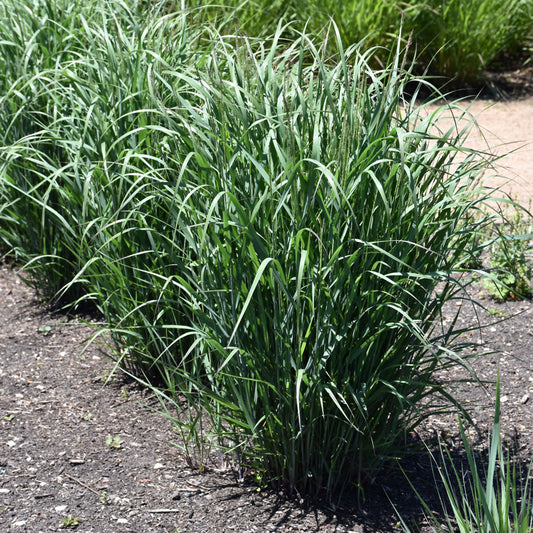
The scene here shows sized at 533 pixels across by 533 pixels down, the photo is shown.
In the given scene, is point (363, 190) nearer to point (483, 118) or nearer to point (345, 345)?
point (345, 345)

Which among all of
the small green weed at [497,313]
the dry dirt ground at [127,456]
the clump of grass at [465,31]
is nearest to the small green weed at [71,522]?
the dry dirt ground at [127,456]

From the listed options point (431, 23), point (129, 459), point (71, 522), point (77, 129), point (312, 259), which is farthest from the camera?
point (431, 23)

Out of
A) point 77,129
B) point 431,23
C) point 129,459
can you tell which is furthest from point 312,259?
point 431,23

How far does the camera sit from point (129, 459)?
268 centimetres

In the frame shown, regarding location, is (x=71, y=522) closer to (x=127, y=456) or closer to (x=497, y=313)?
(x=127, y=456)

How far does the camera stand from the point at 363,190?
7.05ft

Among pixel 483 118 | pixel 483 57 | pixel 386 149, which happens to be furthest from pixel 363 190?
pixel 483 57

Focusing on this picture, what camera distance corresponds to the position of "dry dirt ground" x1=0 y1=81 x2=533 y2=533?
2385 mm

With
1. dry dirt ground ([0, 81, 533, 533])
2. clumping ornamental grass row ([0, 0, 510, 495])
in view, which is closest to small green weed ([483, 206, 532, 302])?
dry dirt ground ([0, 81, 533, 533])

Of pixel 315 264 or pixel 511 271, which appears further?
pixel 511 271

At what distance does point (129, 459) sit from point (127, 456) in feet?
0.06

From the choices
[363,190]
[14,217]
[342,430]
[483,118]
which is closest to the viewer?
[363,190]

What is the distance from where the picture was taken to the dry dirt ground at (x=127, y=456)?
238 cm

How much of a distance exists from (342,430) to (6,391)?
1523 millimetres
